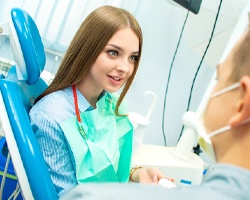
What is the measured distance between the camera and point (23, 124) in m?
0.82

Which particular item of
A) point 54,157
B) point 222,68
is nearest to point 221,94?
point 222,68

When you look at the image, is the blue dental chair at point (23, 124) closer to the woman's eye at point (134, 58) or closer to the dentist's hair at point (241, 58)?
the woman's eye at point (134, 58)

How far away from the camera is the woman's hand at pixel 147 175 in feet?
3.64

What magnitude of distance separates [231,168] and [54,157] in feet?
2.12

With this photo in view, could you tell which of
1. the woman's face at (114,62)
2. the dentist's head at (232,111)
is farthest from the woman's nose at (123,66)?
the dentist's head at (232,111)

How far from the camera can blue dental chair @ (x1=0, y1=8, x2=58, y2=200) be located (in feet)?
2.58

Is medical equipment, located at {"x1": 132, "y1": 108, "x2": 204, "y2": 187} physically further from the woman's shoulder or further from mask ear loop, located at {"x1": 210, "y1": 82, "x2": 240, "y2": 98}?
mask ear loop, located at {"x1": 210, "y1": 82, "x2": 240, "y2": 98}

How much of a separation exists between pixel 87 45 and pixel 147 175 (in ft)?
1.80

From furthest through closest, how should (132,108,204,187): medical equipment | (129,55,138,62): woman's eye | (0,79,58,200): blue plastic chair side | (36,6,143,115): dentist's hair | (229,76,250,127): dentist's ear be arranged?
(132,108,204,187): medical equipment < (129,55,138,62): woman's eye < (36,6,143,115): dentist's hair < (0,79,58,200): blue plastic chair side < (229,76,250,127): dentist's ear

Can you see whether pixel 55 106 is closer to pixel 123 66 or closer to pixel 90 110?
pixel 90 110

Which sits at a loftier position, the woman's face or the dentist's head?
the dentist's head

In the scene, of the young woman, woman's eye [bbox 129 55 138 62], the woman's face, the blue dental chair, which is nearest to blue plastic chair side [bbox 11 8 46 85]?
the blue dental chair

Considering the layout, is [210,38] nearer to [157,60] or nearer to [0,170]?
[157,60]

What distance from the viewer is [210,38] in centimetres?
188
